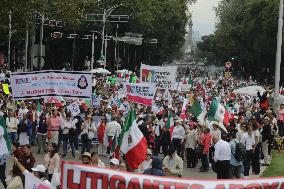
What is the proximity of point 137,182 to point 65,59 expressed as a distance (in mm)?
70990

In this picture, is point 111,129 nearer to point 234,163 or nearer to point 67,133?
point 67,133

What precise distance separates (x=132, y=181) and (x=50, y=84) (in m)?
11.8

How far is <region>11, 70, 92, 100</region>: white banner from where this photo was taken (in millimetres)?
18219

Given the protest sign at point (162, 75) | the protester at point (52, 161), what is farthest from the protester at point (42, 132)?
the protester at point (52, 161)

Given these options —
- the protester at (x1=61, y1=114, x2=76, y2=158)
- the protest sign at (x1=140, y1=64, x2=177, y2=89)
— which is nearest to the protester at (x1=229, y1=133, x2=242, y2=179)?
the protester at (x1=61, y1=114, x2=76, y2=158)

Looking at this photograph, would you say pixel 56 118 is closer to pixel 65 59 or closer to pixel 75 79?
pixel 75 79

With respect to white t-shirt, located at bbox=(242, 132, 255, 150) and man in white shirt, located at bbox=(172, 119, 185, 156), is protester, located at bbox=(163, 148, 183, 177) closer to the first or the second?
white t-shirt, located at bbox=(242, 132, 255, 150)

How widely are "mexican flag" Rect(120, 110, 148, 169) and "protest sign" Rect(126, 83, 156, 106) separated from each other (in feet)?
30.0

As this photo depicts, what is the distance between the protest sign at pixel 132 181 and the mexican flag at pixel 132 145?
5.13 m

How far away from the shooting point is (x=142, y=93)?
22.0 meters

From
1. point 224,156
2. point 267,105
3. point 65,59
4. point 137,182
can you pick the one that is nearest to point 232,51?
point 65,59

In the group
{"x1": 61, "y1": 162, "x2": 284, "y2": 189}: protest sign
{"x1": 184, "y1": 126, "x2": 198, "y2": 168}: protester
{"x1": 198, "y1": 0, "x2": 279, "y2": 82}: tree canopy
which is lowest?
{"x1": 184, "y1": 126, "x2": 198, "y2": 168}: protester

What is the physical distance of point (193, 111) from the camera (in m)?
21.9

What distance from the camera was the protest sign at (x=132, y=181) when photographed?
6.87m
